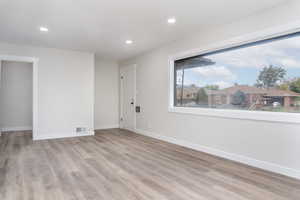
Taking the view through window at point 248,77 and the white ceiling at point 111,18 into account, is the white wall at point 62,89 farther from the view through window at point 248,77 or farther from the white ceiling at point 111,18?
the view through window at point 248,77

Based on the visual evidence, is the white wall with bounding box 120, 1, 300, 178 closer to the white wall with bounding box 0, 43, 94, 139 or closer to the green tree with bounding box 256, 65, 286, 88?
the green tree with bounding box 256, 65, 286, 88

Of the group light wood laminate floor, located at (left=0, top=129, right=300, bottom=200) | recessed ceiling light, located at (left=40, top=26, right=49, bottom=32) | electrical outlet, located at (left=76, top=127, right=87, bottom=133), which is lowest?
light wood laminate floor, located at (left=0, top=129, right=300, bottom=200)

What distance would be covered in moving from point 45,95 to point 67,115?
78 centimetres

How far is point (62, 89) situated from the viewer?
18.0ft

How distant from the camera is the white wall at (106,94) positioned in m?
6.82

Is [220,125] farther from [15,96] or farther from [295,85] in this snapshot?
[15,96]

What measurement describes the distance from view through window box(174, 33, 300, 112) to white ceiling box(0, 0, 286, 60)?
0.62 metres

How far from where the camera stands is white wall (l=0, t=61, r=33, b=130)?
6.44 meters

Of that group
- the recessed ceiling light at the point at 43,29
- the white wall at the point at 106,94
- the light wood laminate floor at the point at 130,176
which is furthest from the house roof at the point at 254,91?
the white wall at the point at 106,94

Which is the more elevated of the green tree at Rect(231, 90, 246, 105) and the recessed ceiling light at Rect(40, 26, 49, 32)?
the recessed ceiling light at Rect(40, 26, 49, 32)

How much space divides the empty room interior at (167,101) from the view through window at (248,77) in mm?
17

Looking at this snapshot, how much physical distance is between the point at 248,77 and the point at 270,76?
14.2 inches

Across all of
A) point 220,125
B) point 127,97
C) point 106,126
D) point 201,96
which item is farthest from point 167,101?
point 106,126

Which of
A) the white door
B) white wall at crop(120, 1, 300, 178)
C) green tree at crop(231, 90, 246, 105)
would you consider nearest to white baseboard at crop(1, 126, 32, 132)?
the white door
